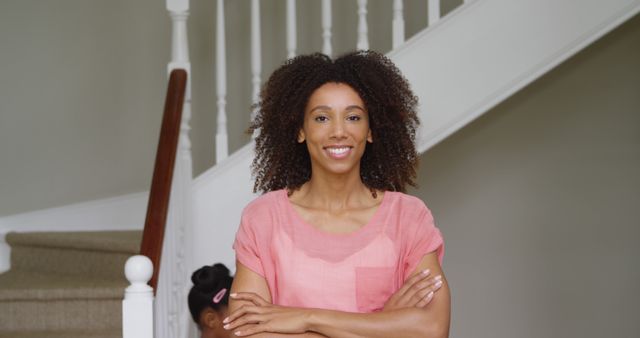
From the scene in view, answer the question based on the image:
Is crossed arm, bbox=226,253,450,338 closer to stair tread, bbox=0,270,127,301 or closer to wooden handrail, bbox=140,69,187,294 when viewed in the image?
wooden handrail, bbox=140,69,187,294

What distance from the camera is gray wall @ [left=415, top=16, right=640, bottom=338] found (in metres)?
4.06

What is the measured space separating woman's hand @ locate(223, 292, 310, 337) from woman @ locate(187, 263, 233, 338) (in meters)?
1.21

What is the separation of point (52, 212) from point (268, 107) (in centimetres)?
265

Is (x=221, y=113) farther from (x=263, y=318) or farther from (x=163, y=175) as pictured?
(x=263, y=318)

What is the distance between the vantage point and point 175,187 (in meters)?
3.04

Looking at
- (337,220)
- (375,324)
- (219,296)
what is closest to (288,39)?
(219,296)

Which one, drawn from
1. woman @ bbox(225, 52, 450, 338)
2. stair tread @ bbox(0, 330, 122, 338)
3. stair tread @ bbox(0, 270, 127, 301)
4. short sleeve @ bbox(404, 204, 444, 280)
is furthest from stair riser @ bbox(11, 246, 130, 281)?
short sleeve @ bbox(404, 204, 444, 280)

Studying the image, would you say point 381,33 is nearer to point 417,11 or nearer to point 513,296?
point 417,11

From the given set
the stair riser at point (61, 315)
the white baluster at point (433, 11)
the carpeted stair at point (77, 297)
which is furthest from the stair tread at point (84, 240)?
the white baluster at point (433, 11)

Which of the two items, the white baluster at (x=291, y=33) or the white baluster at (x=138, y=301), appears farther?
the white baluster at (x=291, y=33)

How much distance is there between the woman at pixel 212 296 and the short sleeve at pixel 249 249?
3.82 ft

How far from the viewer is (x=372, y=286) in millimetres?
1764

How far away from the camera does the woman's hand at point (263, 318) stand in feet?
5.63

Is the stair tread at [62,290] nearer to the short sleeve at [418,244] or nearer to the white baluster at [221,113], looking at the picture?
the white baluster at [221,113]
